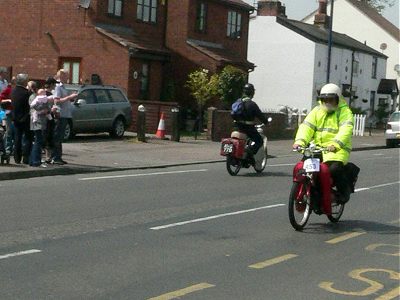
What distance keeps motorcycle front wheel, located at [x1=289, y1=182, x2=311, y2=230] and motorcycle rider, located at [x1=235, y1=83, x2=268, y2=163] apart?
22.7 feet

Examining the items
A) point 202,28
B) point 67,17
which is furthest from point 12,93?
point 202,28

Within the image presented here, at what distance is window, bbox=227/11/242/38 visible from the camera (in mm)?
42344

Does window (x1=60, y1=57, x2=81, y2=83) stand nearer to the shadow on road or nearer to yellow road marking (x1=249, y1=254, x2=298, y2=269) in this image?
the shadow on road

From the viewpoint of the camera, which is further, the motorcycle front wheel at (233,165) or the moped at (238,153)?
the motorcycle front wheel at (233,165)

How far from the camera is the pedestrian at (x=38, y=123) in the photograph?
16.4 m

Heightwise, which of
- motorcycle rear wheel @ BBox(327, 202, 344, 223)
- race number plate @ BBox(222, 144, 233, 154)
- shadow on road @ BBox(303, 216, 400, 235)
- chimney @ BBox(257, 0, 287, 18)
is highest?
chimney @ BBox(257, 0, 287, 18)

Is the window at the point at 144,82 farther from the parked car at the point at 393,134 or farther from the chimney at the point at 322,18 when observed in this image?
the chimney at the point at 322,18

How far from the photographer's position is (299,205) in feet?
34.1

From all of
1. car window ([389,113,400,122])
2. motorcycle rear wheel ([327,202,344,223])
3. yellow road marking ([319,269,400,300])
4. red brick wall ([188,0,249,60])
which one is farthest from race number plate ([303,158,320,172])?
red brick wall ([188,0,249,60])

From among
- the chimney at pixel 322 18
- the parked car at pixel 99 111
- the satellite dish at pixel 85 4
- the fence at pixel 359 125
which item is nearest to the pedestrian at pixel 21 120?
the parked car at pixel 99 111

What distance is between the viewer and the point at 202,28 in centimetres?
4003

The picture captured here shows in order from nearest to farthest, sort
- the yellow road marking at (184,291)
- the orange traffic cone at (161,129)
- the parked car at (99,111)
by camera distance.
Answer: the yellow road marking at (184,291) < the parked car at (99,111) < the orange traffic cone at (161,129)

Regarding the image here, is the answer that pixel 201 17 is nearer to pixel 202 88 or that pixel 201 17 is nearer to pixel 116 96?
pixel 202 88

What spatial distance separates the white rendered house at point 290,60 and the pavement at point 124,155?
878 inches
